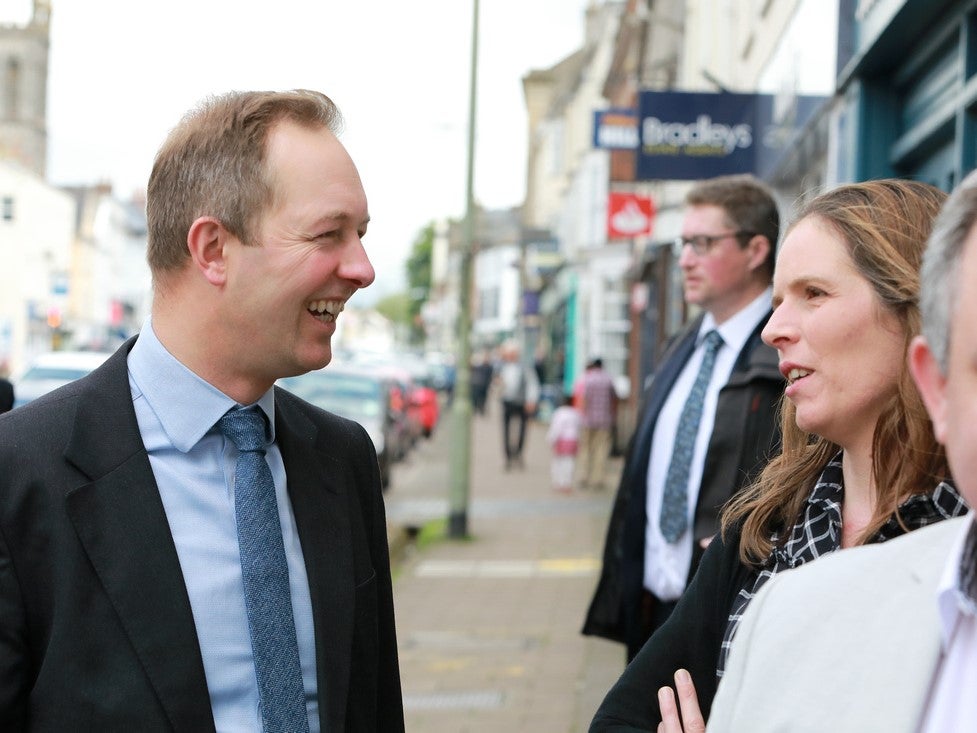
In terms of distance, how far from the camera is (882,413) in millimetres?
2223

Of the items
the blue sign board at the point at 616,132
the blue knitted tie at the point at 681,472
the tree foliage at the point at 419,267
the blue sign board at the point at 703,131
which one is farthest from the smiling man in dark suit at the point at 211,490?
the tree foliage at the point at 419,267

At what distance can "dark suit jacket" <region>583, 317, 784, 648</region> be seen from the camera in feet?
13.7

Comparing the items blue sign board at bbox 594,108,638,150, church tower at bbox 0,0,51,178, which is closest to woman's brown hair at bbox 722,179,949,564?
blue sign board at bbox 594,108,638,150

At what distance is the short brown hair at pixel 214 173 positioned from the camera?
2.36 m

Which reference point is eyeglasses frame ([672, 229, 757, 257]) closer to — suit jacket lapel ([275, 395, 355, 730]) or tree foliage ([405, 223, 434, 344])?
suit jacket lapel ([275, 395, 355, 730])

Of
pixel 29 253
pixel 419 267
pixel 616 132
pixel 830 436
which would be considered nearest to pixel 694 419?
pixel 830 436

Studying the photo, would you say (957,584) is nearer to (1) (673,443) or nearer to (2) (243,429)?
(2) (243,429)

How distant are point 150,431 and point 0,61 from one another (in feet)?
355

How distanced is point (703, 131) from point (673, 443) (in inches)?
299

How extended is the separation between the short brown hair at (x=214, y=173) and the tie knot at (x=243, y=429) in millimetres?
283

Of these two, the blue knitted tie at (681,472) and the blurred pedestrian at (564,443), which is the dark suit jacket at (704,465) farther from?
the blurred pedestrian at (564,443)

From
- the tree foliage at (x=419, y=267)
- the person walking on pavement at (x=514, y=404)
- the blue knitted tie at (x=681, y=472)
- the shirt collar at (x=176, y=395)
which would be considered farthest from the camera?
the tree foliage at (x=419, y=267)

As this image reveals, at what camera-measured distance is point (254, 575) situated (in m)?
2.27

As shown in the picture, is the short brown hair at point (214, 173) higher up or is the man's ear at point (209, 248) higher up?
the short brown hair at point (214, 173)
